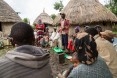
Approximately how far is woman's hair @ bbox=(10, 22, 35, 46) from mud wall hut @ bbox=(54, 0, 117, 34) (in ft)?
54.6

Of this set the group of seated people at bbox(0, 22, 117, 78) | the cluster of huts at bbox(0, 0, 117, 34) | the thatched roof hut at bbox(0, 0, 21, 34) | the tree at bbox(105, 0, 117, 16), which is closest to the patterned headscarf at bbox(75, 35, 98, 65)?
the group of seated people at bbox(0, 22, 117, 78)

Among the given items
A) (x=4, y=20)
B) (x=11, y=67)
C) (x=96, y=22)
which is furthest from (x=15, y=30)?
(x=4, y=20)

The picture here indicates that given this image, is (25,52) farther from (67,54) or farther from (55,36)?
(55,36)

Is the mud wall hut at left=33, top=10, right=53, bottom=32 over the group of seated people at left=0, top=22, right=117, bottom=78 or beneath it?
beneath

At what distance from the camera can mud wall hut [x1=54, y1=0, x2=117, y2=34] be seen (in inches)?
781

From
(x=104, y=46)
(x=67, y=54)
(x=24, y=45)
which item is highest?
(x=24, y=45)

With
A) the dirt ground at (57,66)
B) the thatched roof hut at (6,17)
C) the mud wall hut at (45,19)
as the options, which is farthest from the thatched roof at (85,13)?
the mud wall hut at (45,19)

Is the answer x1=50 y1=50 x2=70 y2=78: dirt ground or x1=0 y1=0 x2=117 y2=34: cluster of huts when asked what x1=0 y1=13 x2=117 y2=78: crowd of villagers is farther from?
x1=0 y1=0 x2=117 y2=34: cluster of huts

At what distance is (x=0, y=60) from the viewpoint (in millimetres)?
2734

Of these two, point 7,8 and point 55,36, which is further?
point 7,8

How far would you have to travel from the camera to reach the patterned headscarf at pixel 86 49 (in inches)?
122

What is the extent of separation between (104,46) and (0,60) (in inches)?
92.0

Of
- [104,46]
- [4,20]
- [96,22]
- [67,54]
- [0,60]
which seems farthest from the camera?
[4,20]

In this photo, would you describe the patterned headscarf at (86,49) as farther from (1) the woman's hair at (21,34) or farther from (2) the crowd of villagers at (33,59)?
(1) the woman's hair at (21,34)
